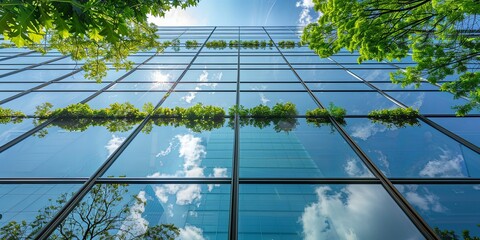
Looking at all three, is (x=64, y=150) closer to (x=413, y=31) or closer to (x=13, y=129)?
(x=13, y=129)

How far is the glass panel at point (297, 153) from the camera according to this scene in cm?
523

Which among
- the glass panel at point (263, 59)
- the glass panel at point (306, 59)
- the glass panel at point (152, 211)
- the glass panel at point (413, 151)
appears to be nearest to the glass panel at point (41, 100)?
the glass panel at point (152, 211)

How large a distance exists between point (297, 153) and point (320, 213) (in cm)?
175

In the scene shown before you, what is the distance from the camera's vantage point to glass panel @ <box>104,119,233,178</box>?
525 centimetres

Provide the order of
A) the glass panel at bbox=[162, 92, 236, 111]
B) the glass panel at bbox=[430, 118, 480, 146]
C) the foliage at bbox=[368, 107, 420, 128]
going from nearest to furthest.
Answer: the glass panel at bbox=[430, 118, 480, 146], the foliage at bbox=[368, 107, 420, 128], the glass panel at bbox=[162, 92, 236, 111]

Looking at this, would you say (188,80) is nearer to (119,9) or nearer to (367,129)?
(119,9)

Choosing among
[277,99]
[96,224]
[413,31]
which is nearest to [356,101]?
[413,31]

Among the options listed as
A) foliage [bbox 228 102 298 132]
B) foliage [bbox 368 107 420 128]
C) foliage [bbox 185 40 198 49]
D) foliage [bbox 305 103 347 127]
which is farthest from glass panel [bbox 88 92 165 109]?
foliage [bbox 185 40 198 49]

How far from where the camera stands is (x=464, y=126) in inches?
262

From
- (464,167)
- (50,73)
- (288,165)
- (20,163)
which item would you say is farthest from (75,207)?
(50,73)

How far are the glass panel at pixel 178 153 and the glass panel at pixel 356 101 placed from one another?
3767mm

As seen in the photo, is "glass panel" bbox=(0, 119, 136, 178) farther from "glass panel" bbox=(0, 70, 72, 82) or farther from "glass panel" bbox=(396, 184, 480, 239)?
"glass panel" bbox=(396, 184, 480, 239)

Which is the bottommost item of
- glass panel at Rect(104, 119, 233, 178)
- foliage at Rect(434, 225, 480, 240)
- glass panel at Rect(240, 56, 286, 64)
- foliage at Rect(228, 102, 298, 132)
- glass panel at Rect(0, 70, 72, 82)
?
foliage at Rect(434, 225, 480, 240)

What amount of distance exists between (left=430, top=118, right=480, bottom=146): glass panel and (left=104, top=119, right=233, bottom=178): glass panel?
5.73m
